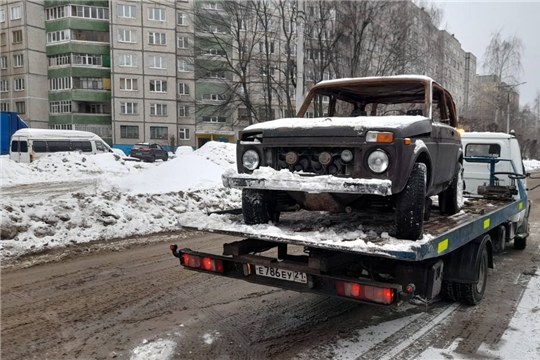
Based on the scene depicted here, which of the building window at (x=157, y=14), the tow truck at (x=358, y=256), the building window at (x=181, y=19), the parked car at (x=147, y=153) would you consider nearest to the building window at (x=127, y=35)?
the building window at (x=157, y=14)

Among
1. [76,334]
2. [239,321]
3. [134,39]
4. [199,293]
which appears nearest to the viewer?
[76,334]

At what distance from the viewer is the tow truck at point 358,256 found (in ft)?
11.5

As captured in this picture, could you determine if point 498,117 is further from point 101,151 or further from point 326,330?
point 326,330

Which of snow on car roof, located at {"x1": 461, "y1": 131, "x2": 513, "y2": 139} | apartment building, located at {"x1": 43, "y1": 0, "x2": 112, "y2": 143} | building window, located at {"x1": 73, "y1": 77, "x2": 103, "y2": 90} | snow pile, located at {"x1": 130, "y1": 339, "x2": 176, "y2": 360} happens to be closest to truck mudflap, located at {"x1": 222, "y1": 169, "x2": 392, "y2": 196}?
snow pile, located at {"x1": 130, "y1": 339, "x2": 176, "y2": 360}

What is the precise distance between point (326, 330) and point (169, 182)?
9531mm

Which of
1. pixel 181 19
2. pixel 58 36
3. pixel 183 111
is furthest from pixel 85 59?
pixel 183 111

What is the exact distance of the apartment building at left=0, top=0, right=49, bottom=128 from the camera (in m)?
50.6

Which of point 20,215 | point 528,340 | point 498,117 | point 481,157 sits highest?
point 498,117

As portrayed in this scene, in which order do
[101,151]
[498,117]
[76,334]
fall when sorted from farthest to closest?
1. [498,117]
2. [101,151]
3. [76,334]

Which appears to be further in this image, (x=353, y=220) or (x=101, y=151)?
(x=101, y=151)

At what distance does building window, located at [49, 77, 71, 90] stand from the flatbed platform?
51.9m

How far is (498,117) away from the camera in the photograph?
151ft

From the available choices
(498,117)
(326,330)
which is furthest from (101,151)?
(498,117)

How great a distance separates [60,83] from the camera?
51250 millimetres
